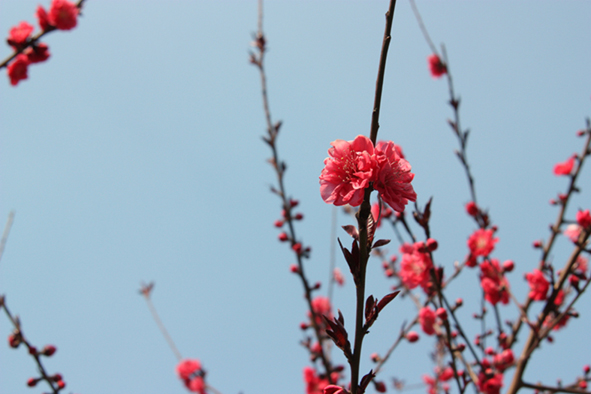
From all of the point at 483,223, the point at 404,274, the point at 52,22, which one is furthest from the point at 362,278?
the point at 52,22

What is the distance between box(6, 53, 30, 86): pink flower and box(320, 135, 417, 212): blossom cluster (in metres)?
3.66

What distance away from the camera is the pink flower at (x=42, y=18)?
11.4 ft

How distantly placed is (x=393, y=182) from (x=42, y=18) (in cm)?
398

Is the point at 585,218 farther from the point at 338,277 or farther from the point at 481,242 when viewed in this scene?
the point at 338,277

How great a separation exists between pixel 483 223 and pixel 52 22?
4500 millimetres

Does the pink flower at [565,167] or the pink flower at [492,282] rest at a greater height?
the pink flower at [565,167]

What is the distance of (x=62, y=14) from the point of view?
3539 millimetres

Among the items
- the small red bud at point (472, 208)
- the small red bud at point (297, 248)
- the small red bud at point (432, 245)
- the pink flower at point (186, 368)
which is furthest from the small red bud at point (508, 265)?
the pink flower at point (186, 368)

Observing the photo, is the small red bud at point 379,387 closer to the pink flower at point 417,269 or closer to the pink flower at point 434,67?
the pink flower at point 417,269

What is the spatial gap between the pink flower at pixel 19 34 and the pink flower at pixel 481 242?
423 centimetres

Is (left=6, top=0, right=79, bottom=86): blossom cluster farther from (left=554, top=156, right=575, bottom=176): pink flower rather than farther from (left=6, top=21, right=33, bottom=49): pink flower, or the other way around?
(left=554, top=156, right=575, bottom=176): pink flower

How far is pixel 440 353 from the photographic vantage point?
5.61 metres

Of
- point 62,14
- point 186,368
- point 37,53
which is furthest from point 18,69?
point 186,368

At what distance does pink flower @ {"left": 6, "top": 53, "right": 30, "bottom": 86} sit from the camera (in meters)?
3.44
